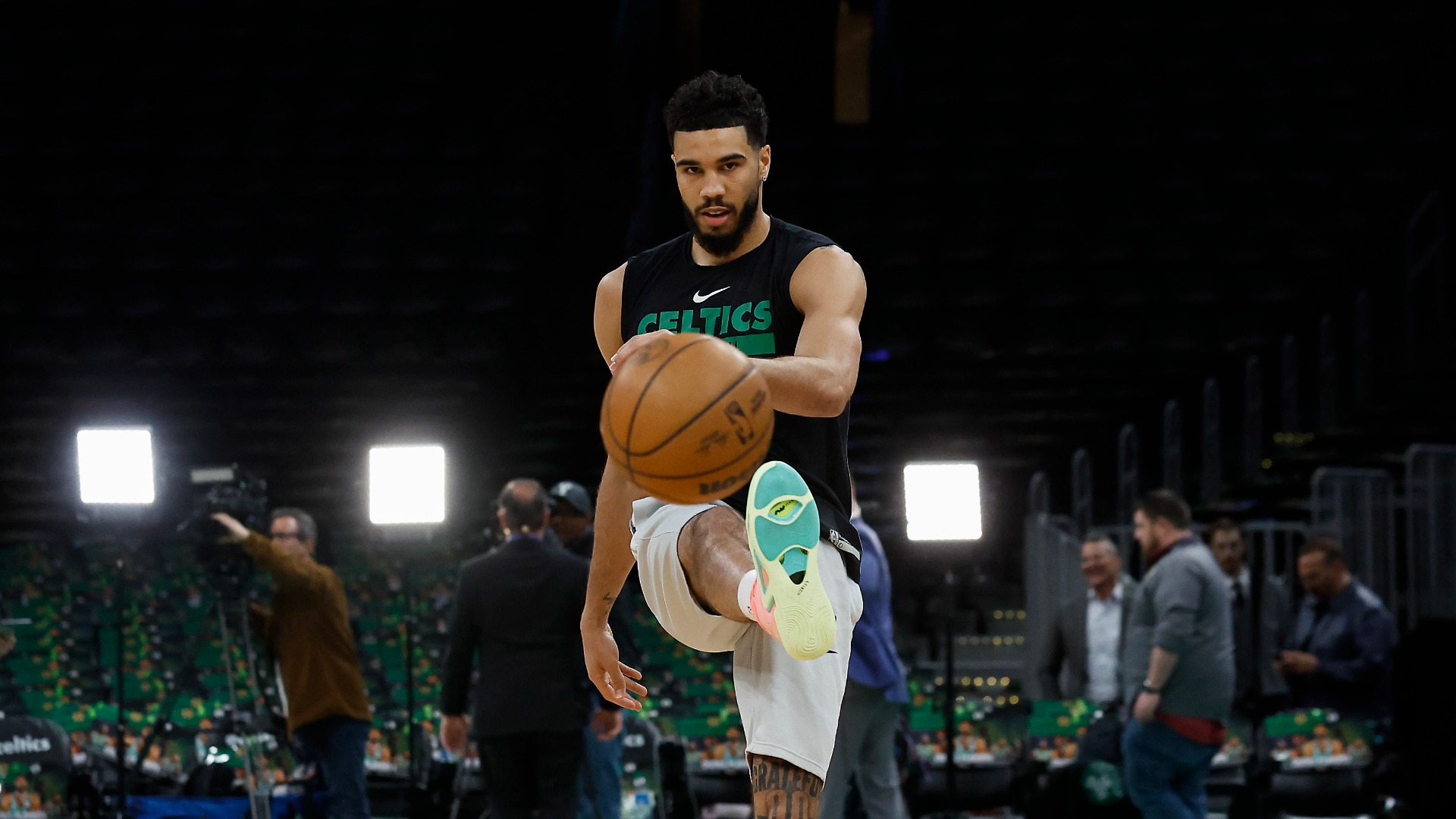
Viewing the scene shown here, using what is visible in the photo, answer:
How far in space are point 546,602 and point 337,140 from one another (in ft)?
26.2

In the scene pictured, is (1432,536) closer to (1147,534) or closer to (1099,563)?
(1099,563)

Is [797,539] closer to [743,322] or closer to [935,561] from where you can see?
[743,322]

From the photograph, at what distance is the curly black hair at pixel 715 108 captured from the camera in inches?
105

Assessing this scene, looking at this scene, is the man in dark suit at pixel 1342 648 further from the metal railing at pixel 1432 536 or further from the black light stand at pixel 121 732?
the black light stand at pixel 121 732

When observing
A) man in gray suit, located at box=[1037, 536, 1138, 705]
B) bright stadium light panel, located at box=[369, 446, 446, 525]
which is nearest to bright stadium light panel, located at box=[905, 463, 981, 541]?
man in gray suit, located at box=[1037, 536, 1138, 705]

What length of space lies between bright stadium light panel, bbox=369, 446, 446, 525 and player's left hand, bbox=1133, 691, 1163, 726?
3613 millimetres

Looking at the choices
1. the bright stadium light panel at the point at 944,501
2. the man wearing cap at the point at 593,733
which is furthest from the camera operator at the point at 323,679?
the bright stadium light panel at the point at 944,501

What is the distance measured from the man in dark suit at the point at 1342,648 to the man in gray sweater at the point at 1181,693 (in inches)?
27.7

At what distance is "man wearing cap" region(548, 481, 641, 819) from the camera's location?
19.2 feet

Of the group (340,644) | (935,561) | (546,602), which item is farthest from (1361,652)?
(340,644)

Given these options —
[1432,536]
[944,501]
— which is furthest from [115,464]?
[1432,536]

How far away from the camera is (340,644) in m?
6.24

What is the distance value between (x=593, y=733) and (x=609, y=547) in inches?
127

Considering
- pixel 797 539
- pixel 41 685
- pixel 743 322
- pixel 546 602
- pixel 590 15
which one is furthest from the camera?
pixel 590 15
